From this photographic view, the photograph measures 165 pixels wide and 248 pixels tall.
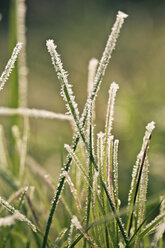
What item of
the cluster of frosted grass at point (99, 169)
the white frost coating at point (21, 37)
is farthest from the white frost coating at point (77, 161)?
the white frost coating at point (21, 37)

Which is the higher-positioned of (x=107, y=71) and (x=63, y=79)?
(x=107, y=71)

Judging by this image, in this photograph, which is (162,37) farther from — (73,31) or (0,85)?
(0,85)

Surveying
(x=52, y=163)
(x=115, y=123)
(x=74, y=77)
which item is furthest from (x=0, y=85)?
(x=74, y=77)

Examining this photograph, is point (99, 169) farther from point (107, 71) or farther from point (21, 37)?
point (107, 71)

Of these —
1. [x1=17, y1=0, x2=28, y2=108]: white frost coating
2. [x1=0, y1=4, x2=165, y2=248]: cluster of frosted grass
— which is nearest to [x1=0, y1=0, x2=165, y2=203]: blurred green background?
[x1=17, y1=0, x2=28, y2=108]: white frost coating

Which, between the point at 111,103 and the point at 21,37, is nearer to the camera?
the point at 111,103

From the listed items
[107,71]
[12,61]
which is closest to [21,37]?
[12,61]

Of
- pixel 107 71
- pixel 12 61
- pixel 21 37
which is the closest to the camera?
pixel 12 61

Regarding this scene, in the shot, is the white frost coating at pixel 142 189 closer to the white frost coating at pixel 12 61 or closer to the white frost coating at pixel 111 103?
the white frost coating at pixel 111 103
